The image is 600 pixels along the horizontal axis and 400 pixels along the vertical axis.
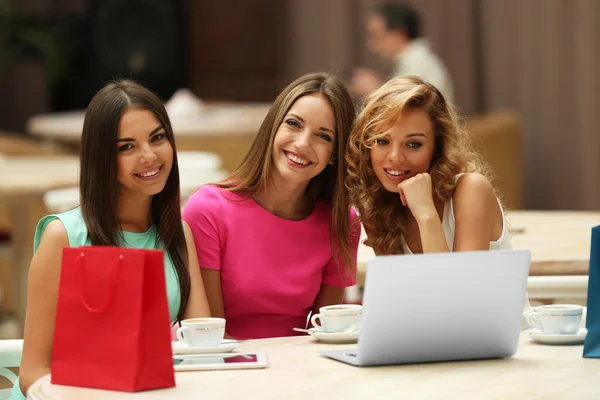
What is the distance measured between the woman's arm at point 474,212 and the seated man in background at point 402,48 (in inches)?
163

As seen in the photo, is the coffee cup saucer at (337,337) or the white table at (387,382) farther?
the coffee cup saucer at (337,337)

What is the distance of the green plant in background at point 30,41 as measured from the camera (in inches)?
352

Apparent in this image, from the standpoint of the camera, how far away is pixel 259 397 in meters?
1.52

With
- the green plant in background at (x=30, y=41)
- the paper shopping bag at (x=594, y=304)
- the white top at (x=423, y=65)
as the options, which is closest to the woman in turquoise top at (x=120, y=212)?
the paper shopping bag at (x=594, y=304)

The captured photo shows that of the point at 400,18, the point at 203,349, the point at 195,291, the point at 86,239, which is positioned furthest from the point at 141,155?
the point at 400,18

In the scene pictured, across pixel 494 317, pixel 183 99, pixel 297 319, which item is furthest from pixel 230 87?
pixel 494 317

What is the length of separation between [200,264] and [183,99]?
4.95 m

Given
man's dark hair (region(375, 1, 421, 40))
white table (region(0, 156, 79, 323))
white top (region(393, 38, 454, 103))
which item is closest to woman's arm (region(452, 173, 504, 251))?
white table (region(0, 156, 79, 323))

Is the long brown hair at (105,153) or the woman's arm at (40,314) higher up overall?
the long brown hair at (105,153)

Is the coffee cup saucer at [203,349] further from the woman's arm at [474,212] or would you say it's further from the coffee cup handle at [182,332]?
the woman's arm at [474,212]

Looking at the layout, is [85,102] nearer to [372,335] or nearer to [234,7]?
[234,7]

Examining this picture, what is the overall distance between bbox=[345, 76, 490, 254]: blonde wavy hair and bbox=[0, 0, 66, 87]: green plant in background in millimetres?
7097

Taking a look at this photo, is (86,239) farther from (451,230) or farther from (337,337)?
(451,230)

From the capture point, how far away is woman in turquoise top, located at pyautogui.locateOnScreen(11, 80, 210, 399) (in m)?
1.88
